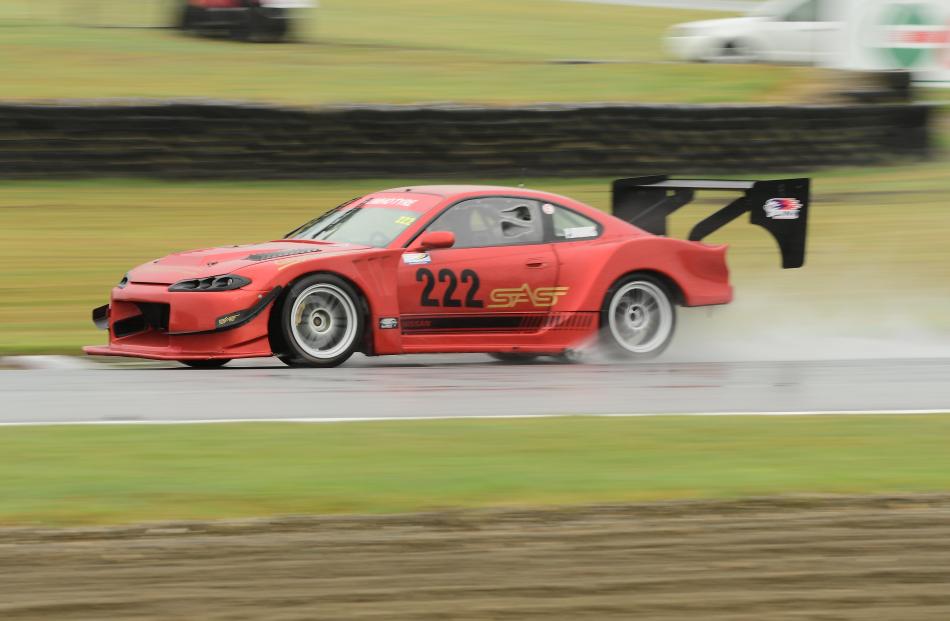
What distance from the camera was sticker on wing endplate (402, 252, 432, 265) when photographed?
973 cm

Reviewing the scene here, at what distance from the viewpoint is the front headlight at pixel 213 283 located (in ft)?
29.8

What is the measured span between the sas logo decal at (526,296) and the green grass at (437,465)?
8.26ft

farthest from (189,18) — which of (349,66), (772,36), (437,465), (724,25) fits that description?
(437,465)

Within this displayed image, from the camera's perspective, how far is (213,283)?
9117 mm

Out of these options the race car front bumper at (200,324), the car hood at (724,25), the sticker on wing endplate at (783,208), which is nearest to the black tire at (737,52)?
the car hood at (724,25)

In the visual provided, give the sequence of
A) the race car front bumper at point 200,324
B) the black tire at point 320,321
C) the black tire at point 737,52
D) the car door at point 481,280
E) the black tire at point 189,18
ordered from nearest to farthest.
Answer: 1. the race car front bumper at point 200,324
2. the black tire at point 320,321
3. the car door at point 481,280
4. the black tire at point 189,18
5. the black tire at point 737,52

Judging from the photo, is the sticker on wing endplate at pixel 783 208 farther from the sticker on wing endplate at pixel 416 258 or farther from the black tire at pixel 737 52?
the black tire at pixel 737 52

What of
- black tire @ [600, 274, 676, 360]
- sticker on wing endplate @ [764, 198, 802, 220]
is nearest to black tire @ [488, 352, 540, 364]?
black tire @ [600, 274, 676, 360]

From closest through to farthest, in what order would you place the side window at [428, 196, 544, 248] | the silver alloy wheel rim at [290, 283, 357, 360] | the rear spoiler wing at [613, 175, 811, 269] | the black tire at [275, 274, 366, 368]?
the black tire at [275, 274, 366, 368] < the silver alloy wheel rim at [290, 283, 357, 360] < the side window at [428, 196, 544, 248] < the rear spoiler wing at [613, 175, 811, 269]

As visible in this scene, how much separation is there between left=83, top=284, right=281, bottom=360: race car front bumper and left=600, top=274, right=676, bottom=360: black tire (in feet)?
8.34

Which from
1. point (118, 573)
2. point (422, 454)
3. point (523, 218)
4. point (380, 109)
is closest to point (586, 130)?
point (380, 109)

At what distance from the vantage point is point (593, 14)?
33031 millimetres

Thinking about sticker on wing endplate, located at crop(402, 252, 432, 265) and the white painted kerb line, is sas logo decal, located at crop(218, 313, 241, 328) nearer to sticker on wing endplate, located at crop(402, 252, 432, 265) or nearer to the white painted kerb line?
sticker on wing endplate, located at crop(402, 252, 432, 265)

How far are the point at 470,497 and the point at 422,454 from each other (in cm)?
87
